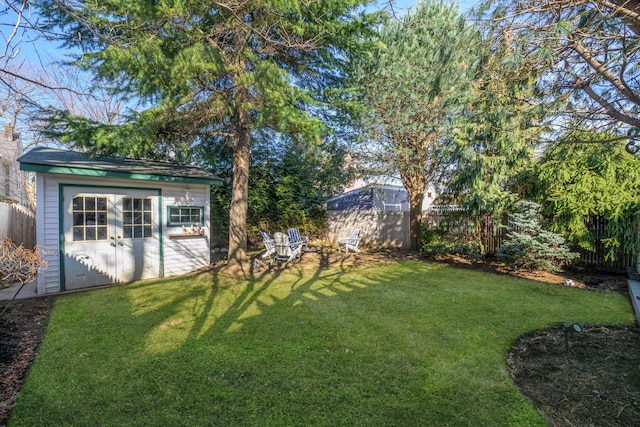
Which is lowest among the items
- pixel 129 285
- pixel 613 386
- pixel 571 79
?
pixel 613 386

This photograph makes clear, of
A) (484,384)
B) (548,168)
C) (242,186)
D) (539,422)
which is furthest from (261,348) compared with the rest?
(548,168)

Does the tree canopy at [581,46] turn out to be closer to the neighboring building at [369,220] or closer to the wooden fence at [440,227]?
the wooden fence at [440,227]

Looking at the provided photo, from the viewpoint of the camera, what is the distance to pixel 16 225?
880 cm

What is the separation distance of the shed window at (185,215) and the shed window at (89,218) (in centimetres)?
131

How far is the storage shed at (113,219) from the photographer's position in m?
5.87

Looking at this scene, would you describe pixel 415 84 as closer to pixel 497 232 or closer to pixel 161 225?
pixel 497 232

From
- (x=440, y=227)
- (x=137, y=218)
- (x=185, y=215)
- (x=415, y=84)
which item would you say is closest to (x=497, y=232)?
(x=440, y=227)

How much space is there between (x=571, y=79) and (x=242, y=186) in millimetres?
6547

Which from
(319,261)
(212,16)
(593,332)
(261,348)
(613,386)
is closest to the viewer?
(613,386)

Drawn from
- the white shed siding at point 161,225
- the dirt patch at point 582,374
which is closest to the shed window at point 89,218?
the white shed siding at point 161,225

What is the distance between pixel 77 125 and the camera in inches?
233

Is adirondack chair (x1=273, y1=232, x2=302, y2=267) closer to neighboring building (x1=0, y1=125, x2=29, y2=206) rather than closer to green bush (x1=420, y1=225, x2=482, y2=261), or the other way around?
green bush (x1=420, y1=225, x2=482, y2=261)

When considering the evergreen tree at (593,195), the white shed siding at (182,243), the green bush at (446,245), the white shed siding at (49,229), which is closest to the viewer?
the white shed siding at (49,229)

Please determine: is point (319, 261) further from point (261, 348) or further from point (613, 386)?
point (613, 386)
